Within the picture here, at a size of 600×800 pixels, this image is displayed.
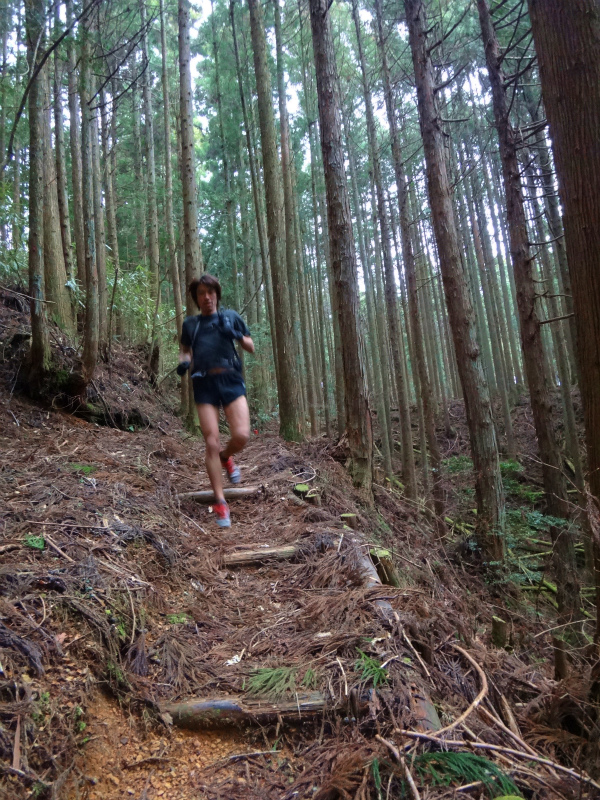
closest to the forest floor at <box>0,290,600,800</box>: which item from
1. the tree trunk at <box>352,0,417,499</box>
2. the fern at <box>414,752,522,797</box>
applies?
the fern at <box>414,752,522,797</box>

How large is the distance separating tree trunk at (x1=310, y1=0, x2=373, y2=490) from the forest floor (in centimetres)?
156

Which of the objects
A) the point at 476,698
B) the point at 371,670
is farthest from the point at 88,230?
the point at 476,698

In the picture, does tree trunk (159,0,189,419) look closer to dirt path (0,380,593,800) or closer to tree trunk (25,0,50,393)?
tree trunk (25,0,50,393)

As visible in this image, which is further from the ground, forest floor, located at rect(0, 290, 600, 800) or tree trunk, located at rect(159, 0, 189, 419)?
tree trunk, located at rect(159, 0, 189, 419)

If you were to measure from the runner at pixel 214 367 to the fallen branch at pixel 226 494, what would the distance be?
35cm

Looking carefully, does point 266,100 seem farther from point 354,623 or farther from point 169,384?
point 354,623

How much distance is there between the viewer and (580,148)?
80.0 inches

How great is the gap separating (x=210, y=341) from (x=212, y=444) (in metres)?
0.85

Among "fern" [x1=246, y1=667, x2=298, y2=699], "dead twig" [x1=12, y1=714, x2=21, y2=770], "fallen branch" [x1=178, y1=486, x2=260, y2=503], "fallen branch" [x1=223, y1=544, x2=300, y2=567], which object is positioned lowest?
"fern" [x1=246, y1=667, x2=298, y2=699]

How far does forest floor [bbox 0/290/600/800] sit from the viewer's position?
4.87ft

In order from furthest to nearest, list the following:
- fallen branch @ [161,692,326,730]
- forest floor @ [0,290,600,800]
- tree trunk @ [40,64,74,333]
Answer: tree trunk @ [40,64,74,333] < fallen branch @ [161,692,326,730] < forest floor @ [0,290,600,800]

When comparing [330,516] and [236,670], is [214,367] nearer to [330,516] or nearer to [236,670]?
[330,516]

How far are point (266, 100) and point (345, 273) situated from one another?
4.00 metres

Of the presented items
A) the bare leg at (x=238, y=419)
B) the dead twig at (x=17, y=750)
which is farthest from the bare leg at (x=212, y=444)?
the dead twig at (x=17, y=750)
